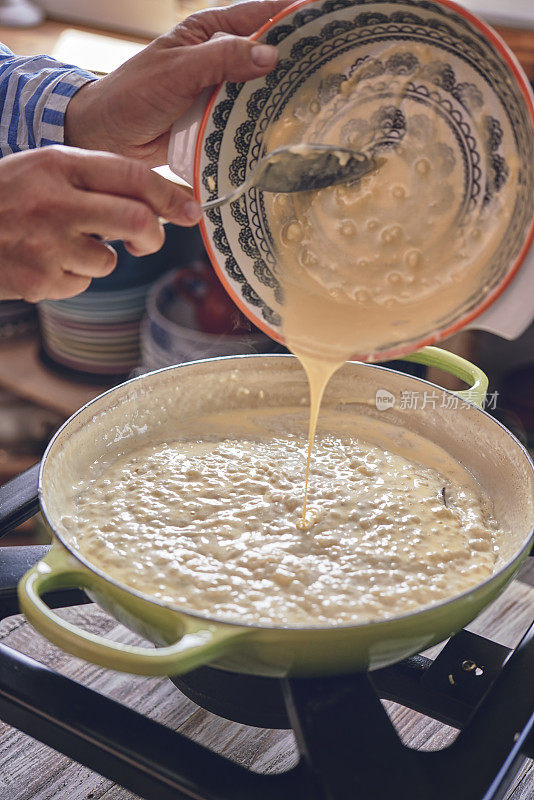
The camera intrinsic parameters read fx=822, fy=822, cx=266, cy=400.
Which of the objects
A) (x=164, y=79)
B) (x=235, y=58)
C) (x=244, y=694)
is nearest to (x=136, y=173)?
(x=235, y=58)

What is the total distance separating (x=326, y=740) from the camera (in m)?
0.63

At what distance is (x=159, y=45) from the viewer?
1016mm

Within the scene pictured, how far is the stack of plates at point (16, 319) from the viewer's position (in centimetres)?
206

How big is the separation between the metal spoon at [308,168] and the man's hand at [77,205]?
0.05m

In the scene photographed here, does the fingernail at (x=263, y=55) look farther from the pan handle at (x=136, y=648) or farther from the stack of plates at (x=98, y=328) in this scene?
the stack of plates at (x=98, y=328)

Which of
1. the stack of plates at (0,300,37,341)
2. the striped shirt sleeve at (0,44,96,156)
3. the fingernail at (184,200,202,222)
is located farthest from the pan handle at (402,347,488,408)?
the stack of plates at (0,300,37,341)

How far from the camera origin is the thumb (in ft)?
2.57

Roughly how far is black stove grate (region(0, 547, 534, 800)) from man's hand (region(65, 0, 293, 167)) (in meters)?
0.58

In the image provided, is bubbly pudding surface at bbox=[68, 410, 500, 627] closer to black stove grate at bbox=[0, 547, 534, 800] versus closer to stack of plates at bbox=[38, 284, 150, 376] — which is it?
black stove grate at bbox=[0, 547, 534, 800]

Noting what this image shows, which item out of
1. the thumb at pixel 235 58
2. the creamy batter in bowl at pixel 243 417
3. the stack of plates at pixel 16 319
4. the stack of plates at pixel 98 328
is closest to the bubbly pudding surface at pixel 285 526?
the creamy batter in bowl at pixel 243 417

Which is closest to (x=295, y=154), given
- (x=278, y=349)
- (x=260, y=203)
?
(x=260, y=203)

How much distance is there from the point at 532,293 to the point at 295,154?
258 mm

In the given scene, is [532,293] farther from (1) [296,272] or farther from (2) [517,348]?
(2) [517,348]

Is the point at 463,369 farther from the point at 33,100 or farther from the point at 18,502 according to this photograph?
the point at 33,100
